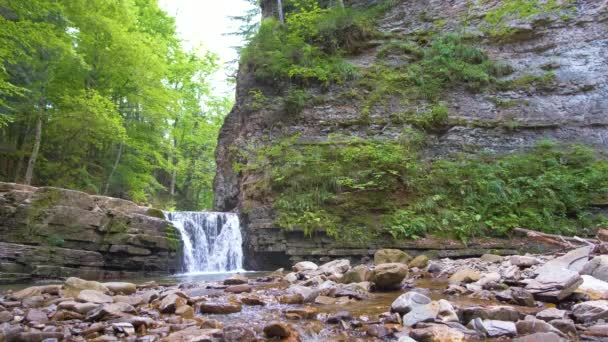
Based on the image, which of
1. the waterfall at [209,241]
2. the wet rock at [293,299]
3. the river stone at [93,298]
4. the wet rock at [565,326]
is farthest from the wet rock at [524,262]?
the waterfall at [209,241]

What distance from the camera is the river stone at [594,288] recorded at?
3.90m

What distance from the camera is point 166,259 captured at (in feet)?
30.7

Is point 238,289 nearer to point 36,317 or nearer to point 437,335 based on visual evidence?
point 36,317

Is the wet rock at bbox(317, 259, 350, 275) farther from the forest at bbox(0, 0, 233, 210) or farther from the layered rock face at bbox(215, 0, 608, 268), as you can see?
the forest at bbox(0, 0, 233, 210)

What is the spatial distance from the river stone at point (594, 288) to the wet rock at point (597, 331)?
3.37ft

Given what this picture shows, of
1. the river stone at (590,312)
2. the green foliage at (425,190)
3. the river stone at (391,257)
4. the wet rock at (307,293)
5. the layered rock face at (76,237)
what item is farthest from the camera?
the green foliage at (425,190)

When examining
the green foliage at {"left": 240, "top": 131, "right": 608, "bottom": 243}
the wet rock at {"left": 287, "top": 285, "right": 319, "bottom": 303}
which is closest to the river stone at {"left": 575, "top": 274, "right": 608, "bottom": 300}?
the wet rock at {"left": 287, "top": 285, "right": 319, "bottom": 303}

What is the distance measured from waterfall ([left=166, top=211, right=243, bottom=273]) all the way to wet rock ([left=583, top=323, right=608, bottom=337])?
8724mm

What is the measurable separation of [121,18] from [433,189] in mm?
12776

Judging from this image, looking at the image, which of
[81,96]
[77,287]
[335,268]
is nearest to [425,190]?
[335,268]

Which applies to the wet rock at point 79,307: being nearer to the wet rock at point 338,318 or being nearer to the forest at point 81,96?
the wet rock at point 338,318

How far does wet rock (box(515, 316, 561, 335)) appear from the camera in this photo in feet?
10.0

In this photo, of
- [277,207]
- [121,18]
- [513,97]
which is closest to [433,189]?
[277,207]

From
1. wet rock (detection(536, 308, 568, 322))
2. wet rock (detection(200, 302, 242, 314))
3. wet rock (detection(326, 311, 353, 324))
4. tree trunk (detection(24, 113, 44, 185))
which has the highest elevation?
tree trunk (detection(24, 113, 44, 185))
